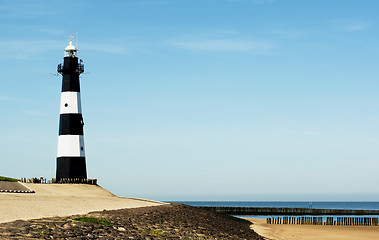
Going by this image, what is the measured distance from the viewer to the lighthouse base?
56.6 metres

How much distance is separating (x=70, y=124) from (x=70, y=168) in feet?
17.1

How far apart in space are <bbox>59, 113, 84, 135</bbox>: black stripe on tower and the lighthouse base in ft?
10.2

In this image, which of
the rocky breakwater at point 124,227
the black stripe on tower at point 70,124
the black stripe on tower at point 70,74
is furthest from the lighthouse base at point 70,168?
the rocky breakwater at point 124,227

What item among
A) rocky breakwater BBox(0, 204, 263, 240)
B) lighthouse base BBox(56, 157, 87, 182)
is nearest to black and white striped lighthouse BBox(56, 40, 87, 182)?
lighthouse base BBox(56, 157, 87, 182)

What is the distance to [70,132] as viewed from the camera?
2243 inches

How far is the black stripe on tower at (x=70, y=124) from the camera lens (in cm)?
5703

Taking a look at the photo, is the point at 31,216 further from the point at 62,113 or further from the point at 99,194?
the point at 62,113

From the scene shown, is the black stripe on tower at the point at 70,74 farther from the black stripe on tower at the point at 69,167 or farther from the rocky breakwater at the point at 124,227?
Answer: the rocky breakwater at the point at 124,227

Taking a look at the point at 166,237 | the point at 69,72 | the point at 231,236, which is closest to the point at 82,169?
the point at 69,72

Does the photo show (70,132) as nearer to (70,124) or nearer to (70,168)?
(70,124)

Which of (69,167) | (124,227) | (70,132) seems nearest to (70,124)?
(70,132)

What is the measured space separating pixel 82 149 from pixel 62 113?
195 inches

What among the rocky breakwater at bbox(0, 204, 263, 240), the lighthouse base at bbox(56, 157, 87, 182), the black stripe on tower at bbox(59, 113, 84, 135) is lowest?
the rocky breakwater at bbox(0, 204, 263, 240)

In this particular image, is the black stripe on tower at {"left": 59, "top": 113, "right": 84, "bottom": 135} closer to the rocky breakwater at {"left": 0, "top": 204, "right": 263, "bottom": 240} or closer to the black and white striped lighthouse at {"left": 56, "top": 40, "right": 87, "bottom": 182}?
the black and white striped lighthouse at {"left": 56, "top": 40, "right": 87, "bottom": 182}
